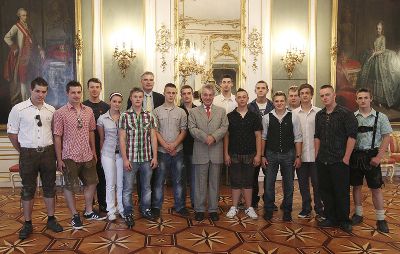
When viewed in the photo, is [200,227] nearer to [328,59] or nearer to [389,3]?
[328,59]

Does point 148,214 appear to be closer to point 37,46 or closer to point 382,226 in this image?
point 382,226

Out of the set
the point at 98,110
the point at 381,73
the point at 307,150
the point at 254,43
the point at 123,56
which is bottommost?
→ the point at 307,150

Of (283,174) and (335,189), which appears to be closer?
(335,189)

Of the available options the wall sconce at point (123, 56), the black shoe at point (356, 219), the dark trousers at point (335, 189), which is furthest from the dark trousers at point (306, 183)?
the wall sconce at point (123, 56)

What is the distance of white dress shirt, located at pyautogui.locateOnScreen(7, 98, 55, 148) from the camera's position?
351 centimetres

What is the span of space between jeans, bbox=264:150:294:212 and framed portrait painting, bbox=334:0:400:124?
312 cm

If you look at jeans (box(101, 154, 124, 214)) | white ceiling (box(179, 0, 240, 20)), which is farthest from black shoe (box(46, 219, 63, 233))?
white ceiling (box(179, 0, 240, 20))

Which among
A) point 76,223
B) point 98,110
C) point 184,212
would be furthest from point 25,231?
point 184,212

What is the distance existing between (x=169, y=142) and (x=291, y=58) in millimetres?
3382

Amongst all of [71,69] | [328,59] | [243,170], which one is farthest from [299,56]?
[71,69]

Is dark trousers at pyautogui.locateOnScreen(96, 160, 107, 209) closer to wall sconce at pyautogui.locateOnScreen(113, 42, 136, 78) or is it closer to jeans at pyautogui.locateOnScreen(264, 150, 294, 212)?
jeans at pyautogui.locateOnScreen(264, 150, 294, 212)

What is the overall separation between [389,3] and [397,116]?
2234 mm

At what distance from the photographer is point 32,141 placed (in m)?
3.53

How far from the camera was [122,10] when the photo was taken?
6.01 meters
